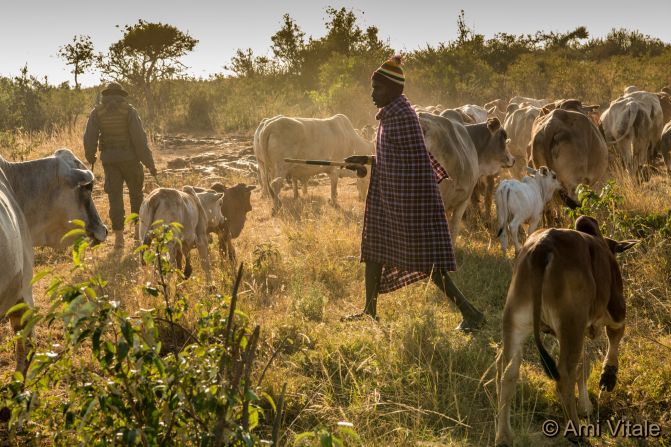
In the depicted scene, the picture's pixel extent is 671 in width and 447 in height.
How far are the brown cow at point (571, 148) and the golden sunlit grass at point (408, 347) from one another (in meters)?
0.66

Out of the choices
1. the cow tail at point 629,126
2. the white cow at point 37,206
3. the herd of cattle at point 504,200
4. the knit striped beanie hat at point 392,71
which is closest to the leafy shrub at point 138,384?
the herd of cattle at point 504,200

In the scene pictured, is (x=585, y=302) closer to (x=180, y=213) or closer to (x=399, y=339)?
(x=399, y=339)

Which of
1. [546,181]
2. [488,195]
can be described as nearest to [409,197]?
[546,181]

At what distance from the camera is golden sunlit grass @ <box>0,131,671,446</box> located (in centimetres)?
407

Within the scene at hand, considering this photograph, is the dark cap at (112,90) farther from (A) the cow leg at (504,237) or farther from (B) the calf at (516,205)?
(A) the cow leg at (504,237)

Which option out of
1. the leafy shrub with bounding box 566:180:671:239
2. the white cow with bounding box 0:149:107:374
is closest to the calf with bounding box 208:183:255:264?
the white cow with bounding box 0:149:107:374

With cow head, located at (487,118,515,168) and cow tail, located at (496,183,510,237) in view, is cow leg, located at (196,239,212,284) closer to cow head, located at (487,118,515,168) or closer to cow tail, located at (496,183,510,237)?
cow tail, located at (496,183,510,237)

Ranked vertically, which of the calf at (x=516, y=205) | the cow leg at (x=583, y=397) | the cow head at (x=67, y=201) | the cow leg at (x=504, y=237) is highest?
the cow head at (x=67, y=201)

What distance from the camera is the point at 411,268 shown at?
18.5 ft

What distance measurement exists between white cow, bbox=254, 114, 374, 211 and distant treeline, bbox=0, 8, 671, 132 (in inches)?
353

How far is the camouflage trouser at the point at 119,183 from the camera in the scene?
31.3ft

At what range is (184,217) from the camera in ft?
22.6

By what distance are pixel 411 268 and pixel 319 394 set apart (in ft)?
5.53

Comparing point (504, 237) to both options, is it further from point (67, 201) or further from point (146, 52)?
point (146, 52)
